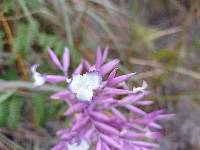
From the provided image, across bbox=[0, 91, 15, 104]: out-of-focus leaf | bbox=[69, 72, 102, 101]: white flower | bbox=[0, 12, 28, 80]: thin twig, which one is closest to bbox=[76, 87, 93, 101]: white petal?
bbox=[69, 72, 102, 101]: white flower

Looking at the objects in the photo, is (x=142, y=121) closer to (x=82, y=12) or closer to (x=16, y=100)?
(x=16, y=100)

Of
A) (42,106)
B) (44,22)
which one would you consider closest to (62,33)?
(44,22)

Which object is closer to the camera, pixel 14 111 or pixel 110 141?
pixel 110 141

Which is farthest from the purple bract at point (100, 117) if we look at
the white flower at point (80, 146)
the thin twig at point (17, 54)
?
the thin twig at point (17, 54)

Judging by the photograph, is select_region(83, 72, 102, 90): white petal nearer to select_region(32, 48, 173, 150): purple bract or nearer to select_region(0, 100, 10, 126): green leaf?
select_region(32, 48, 173, 150): purple bract

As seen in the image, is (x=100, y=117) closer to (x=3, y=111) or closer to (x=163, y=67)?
(x=3, y=111)

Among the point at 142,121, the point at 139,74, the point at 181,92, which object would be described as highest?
the point at 142,121

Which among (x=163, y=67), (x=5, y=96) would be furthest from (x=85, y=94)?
(x=163, y=67)
